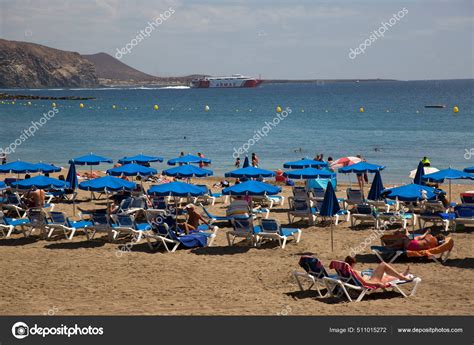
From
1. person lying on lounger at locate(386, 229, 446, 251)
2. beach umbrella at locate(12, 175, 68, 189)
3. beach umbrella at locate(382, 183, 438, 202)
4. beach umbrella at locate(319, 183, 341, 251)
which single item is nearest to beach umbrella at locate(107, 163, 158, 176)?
beach umbrella at locate(12, 175, 68, 189)

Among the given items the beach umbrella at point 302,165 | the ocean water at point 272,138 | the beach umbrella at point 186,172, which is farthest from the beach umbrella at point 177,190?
the ocean water at point 272,138

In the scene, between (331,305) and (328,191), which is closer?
(331,305)

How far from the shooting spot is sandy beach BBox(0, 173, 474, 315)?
1059cm

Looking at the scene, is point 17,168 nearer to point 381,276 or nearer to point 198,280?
point 198,280

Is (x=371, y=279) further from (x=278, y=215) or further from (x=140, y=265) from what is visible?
(x=278, y=215)

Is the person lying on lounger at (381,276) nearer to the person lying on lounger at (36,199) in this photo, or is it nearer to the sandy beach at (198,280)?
the sandy beach at (198,280)

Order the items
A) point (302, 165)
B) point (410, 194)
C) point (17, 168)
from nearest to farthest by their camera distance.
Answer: point (410, 194)
point (17, 168)
point (302, 165)

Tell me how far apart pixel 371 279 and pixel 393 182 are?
19749 mm

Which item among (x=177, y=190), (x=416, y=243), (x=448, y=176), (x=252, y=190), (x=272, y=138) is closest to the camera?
(x=416, y=243)

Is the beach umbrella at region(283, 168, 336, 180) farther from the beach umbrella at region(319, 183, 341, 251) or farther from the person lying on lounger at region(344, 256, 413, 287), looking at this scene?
the person lying on lounger at region(344, 256, 413, 287)

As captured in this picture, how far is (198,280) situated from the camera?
12.4 metres

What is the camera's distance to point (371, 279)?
11250 millimetres

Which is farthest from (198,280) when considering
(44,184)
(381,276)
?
(44,184)
